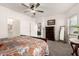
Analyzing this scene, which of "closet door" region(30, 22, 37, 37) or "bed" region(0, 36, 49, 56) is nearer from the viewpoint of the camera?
"bed" region(0, 36, 49, 56)

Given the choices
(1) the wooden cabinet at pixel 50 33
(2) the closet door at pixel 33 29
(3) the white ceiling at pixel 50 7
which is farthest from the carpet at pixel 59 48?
(3) the white ceiling at pixel 50 7

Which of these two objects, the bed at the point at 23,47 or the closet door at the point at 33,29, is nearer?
the bed at the point at 23,47

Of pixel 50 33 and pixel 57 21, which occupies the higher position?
pixel 57 21

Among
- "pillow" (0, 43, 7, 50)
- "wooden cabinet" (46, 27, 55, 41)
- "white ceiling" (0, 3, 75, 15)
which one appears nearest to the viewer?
"pillow" (0, 43, 7, 50)

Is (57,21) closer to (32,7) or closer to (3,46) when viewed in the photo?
(32,7)

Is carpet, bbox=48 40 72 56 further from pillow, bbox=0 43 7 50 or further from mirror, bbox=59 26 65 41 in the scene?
pillow, bbox=0 43 7 50

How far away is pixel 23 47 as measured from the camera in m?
1.46

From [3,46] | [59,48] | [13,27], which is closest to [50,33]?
[59,48]

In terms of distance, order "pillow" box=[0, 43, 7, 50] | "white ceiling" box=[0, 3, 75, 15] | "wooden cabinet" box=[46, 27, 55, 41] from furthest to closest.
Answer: "wooden cabinet" box=[46, 27, 55, 41]
"white ceiling" box=[0, 3, 75, 15]
"pillow" box=[0, 43, 7, 50]

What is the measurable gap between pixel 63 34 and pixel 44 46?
0.37m

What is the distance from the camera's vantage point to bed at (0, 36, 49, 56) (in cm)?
141

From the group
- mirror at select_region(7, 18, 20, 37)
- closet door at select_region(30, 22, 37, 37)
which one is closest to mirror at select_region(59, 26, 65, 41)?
closet door at select_region(30, 22, 37, 37)

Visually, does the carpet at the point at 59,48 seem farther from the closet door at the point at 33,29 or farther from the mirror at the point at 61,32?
the closet door at the point at 33,29

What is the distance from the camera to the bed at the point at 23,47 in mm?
1407
